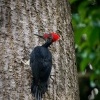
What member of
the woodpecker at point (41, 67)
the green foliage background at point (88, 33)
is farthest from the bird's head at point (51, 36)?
the green foliage background at point (88, 33)

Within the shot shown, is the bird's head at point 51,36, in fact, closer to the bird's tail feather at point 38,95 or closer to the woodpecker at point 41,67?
the woodpecker at point 41,67

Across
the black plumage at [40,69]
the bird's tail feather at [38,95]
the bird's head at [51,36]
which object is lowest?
the bird's tail feather at [38,95]

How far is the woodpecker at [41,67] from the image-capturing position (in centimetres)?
283

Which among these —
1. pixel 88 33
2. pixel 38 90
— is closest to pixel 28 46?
pixel 38 90

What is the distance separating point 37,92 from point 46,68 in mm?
164

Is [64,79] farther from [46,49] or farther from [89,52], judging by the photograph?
[89,52]

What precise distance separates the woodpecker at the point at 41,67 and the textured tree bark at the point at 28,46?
5 centimetres

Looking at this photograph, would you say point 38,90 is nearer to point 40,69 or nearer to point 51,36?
point 40,69

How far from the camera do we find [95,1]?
13.8 ft

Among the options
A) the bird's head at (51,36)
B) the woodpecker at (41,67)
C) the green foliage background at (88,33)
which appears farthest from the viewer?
the green foliage background at (88,33)

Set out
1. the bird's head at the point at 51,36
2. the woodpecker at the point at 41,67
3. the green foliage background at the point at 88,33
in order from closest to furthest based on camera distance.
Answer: the woodpecker at the point at 41,67 < the bird's head at the point at 51,36 < the green foliage background at the point at 88,33

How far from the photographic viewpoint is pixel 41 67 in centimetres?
284

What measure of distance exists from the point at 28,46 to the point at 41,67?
0.23 metres

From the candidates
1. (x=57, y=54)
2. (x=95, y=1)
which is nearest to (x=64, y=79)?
(x=57, y=54)
